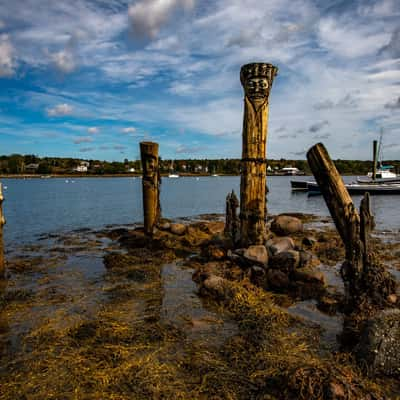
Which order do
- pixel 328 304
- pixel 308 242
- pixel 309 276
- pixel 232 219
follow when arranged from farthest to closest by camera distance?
pixel 308 242
pixel 232 219
pixel 309 276
pixel 328 304

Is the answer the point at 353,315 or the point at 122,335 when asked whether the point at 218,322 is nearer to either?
the point at 122,335

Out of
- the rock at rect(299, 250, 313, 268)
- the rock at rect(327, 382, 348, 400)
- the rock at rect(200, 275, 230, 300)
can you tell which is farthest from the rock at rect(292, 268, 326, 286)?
the rock at rect(327, 382, 348, 400)

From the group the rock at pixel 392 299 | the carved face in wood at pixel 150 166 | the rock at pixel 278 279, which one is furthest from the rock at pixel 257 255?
the carved face in wood at pixel 150 166

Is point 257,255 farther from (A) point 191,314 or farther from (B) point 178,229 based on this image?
(B) point 178,229

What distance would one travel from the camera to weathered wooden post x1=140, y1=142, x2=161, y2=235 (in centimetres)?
1444

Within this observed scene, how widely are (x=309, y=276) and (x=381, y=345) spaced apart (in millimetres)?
3785

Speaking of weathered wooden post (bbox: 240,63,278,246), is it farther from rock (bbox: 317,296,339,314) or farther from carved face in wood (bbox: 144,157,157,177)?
carved face in wood (bbox: 144,157,157,177)

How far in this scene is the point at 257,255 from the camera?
9.45 metres

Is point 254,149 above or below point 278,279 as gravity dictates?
above

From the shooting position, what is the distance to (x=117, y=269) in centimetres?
1055

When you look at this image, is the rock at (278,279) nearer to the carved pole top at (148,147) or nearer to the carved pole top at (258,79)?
the carved pole top at (258,79)

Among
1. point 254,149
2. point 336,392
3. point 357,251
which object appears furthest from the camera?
point 254,149

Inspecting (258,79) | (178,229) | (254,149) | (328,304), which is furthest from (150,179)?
(328,304)

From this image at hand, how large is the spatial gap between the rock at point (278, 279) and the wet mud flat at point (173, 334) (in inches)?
2.5
